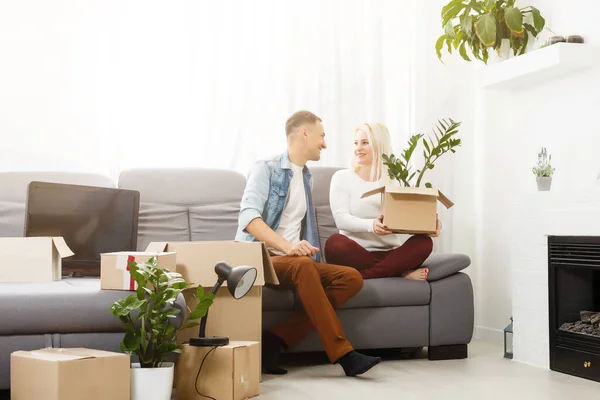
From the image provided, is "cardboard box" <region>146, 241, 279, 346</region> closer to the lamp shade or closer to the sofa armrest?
the lamp shade

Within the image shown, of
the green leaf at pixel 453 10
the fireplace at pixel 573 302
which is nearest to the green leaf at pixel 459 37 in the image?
the green leaf at pixel 453 10

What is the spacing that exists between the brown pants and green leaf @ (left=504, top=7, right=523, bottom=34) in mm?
1674

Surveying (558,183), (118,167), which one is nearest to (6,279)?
(118,167)

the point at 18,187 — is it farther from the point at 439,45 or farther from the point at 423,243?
the point at 439,45

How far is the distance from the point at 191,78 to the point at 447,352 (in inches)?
81.9

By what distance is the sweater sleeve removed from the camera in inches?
150

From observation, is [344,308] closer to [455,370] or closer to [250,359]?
[455,370]

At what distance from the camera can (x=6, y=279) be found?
293cm

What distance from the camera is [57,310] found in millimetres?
2586

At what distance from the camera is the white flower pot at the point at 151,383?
256 cm

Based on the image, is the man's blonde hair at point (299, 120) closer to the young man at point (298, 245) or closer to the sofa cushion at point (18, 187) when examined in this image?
the young man at point (298, 245)

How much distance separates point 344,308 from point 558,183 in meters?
1.35

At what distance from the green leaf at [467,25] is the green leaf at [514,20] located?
0.22m

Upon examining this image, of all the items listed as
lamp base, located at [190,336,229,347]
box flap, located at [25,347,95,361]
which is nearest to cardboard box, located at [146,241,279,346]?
lamp base, located at [190,336,229,347]
